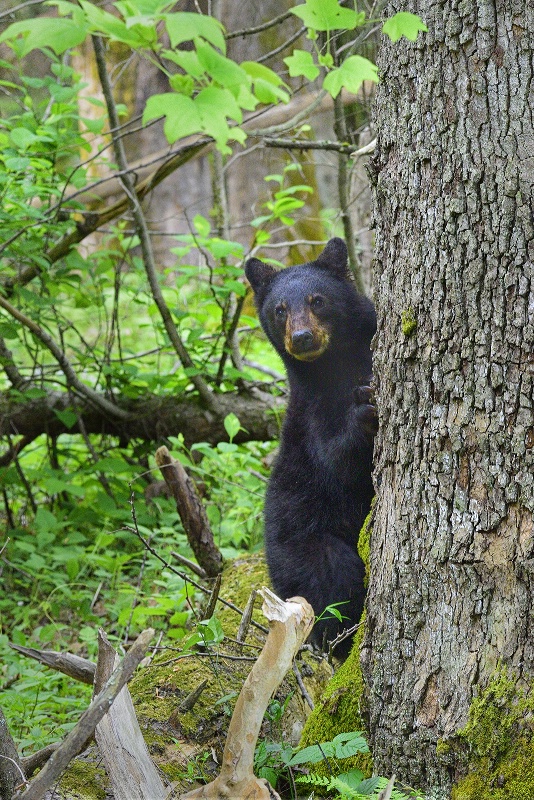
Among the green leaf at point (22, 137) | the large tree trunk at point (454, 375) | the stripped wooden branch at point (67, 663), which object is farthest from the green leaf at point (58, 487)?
the large tree trunk at point (454, 375)

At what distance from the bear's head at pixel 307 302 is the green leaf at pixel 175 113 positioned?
258 centimetres

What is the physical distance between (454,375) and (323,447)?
1709 mm

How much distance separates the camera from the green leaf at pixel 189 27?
5.28 ft

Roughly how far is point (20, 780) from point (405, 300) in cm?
186

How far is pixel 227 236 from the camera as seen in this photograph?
6926 millimetres

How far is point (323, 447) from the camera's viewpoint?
4.09 metres

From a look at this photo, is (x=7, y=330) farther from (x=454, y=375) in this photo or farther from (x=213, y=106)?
(x=213, y=106)

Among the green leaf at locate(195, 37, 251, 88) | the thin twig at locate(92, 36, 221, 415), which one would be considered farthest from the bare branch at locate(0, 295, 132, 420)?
the green leaf at locate(195, 37, 251, 88)

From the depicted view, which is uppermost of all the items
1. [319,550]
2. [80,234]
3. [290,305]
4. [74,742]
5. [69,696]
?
[80,234]

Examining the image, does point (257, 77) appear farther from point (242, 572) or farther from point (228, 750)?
point (242, 572)

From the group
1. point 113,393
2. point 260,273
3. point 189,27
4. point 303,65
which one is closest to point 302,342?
point 260,273

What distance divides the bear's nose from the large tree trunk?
5.58ft

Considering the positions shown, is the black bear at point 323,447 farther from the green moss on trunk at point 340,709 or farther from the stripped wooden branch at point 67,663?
the stripped wooden branch at point 67,663

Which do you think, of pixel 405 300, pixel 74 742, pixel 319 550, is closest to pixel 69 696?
pixel 319 550
